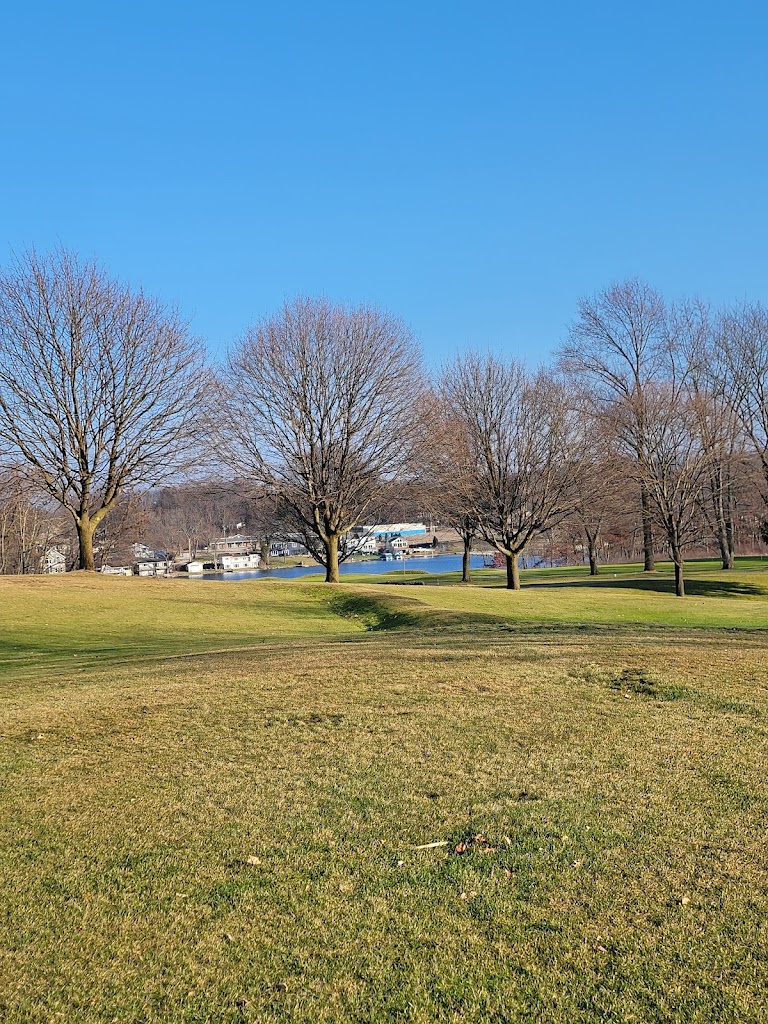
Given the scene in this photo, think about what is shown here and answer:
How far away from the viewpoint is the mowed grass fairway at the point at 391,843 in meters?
3.31

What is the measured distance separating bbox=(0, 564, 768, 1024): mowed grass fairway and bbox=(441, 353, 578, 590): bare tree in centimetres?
2399

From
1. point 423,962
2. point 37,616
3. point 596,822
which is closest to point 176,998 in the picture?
point 423,962

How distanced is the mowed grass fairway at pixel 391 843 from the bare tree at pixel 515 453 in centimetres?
2399

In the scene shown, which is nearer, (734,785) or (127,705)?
(734,785)

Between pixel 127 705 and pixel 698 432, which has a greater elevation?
pixel 698 432

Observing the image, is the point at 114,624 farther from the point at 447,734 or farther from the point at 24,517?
the point at 24,517

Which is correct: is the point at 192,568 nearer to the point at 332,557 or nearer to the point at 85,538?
the point at 332,557

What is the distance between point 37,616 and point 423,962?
64.7 feet

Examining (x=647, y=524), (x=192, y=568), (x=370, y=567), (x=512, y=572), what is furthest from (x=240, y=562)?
(x=512, y=572)

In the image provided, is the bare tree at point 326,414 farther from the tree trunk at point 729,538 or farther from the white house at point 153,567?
the white house at point 153,567

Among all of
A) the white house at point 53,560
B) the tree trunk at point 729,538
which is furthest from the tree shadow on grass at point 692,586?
the white house at point 53,560

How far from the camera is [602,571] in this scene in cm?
5222

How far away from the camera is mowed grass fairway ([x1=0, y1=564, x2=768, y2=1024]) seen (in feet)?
10.9

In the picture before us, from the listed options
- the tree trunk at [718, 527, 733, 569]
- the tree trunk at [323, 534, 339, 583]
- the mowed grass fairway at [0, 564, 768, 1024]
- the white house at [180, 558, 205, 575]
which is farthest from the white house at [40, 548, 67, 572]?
the mowed grass fairway at [0, 564, 768, 1024]
